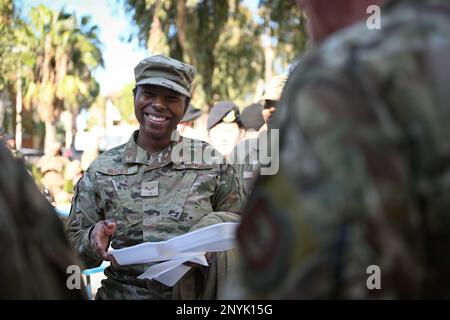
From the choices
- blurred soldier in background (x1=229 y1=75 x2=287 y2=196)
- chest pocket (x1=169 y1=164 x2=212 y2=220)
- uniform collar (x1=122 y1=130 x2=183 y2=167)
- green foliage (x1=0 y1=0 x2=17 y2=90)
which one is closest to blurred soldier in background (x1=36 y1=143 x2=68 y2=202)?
blurred soldier in background (x1=229 y1=75 x2=287 y2=196)

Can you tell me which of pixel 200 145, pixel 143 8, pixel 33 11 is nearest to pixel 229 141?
pixel 200 145

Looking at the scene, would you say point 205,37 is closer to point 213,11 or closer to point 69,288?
point 213,11

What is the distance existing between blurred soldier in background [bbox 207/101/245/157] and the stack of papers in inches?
150

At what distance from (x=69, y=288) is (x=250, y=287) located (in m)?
0.45

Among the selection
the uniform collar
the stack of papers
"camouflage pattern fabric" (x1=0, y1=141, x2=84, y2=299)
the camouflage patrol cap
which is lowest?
the stack of papers

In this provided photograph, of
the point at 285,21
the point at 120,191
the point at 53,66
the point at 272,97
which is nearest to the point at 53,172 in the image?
the point at 272,97

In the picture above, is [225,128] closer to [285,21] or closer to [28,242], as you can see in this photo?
[28,242]

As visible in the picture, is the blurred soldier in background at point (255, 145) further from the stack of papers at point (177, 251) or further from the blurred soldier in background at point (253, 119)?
the stack of papers at point (177, 251)

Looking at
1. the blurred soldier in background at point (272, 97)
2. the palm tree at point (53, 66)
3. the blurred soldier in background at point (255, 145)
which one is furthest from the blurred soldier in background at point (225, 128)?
the palm tree at point (53, 66)

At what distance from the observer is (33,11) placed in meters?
28.0

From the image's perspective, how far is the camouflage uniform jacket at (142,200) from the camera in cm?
312

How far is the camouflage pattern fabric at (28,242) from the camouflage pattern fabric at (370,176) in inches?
17.8

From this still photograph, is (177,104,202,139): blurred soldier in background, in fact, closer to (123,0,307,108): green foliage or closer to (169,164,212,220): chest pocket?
(169,164,212,220): chest pocket

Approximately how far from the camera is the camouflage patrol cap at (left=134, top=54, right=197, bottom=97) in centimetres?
337
